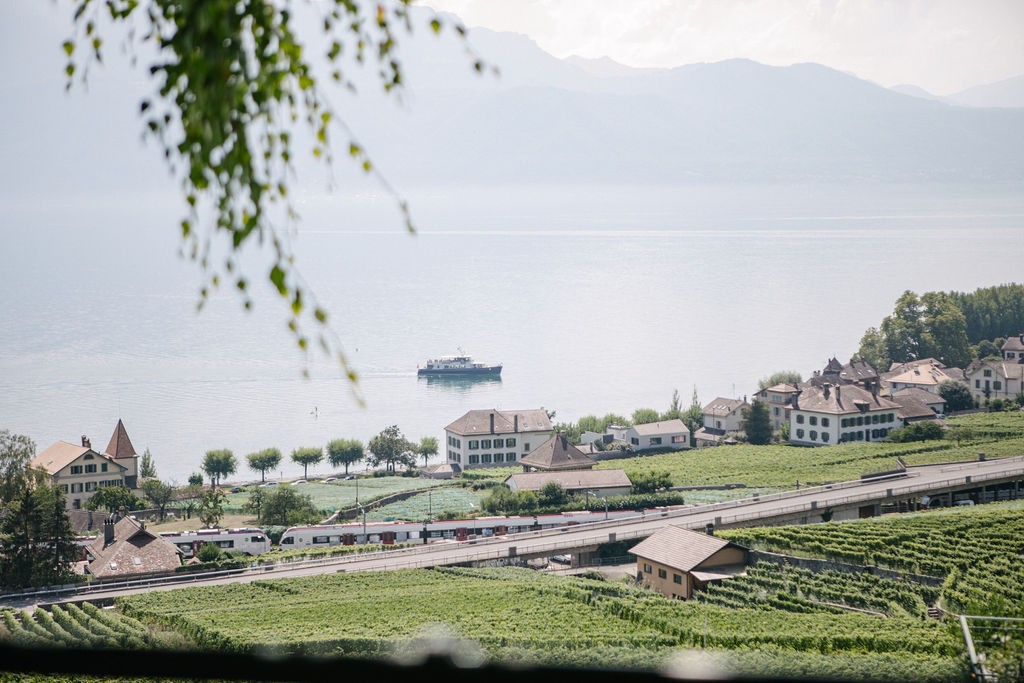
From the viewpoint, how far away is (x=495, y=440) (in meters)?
33.7

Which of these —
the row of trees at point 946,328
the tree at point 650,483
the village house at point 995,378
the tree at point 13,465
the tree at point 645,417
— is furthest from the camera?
the row of trees at point 946,328

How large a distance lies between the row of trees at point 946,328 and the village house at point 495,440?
17.8m

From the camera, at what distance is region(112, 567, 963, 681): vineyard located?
1166cm

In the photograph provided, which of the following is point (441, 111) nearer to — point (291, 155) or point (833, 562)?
point (833, 562)

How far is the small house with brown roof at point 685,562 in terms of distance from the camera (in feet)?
56.5

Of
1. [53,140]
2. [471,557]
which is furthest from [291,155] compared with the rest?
[53,140]

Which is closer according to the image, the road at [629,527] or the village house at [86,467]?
the road at [629,527]

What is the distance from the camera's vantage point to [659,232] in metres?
135

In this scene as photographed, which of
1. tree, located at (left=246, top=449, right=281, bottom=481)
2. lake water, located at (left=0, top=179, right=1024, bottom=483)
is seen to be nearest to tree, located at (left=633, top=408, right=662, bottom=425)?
lake water, located at (left=0, top=179, right=1024, bottom=483)

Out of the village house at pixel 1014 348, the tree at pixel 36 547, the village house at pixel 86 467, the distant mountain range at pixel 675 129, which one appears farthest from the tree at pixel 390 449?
the distant mountain range at pixel 675 129

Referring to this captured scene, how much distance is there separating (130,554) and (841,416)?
21.9m

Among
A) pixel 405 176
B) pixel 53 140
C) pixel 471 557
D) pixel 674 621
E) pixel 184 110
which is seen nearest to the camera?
pixel 184 110

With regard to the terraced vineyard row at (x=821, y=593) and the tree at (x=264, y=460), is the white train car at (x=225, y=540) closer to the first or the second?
the terraced vineyard row at (x=821, y=593)

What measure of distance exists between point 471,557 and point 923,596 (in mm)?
8318
